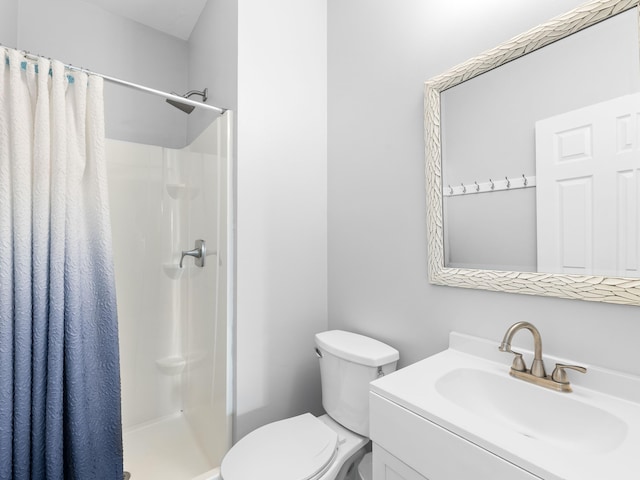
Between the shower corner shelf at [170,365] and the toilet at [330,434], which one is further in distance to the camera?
the shower corner shelf at [170,365]

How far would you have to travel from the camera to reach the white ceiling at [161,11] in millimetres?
1850

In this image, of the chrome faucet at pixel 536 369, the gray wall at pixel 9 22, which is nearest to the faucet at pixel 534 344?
the chrome faucet at pixel 536 369

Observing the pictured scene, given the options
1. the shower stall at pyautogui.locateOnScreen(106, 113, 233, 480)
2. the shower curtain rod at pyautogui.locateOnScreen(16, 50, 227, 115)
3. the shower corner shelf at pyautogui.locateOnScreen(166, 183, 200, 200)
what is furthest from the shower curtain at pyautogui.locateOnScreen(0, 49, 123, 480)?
the shower corner shelf at pyautogui.locateOnScreen(166, 183, 200, 200)

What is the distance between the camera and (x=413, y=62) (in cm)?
123

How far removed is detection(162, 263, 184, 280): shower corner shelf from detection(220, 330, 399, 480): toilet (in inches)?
45.5

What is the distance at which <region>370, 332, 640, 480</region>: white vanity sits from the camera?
0.56 metres

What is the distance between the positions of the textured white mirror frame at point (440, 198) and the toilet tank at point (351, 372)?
37 centimetres

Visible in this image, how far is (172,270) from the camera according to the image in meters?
2.02

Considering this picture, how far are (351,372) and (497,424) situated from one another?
1.91ft

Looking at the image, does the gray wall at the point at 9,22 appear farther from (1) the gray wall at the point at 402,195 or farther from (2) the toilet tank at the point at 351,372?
(2) the toilet tank at the point at 351,372

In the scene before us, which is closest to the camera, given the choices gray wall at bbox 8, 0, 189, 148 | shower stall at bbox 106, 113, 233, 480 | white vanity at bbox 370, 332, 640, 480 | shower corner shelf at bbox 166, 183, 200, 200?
white vanity at bbox 370, 332, 640, 480

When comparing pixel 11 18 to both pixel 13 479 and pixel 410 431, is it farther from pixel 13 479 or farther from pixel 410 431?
pixel 410 431

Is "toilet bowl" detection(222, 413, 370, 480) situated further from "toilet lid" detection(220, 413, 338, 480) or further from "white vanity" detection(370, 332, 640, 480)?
"white vanity" detection(370, 332, 640, 480)

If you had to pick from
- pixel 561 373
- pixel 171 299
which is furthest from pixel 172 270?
pixel 561 373
